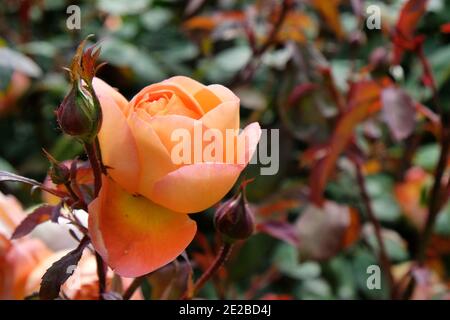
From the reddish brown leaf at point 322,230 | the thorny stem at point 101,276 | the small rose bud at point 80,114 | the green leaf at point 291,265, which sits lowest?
the green leaf at point 291,265

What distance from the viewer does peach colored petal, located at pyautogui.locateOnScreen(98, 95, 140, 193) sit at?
432mm

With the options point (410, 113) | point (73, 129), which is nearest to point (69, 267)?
point (73, 129)

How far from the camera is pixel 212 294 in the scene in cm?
94

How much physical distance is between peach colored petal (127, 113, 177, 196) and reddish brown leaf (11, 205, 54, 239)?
0.10m

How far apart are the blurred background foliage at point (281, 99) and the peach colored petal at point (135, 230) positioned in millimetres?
421

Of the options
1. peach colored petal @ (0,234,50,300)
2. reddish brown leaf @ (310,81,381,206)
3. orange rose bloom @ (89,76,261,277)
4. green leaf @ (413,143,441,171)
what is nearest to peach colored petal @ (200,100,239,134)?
orange rose bloom @ (89,76,261,277)

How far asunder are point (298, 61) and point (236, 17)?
162mm

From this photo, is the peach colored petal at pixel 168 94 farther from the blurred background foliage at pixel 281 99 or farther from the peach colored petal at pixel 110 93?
the blurred background foliage at pixel 281 99

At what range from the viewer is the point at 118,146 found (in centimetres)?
43

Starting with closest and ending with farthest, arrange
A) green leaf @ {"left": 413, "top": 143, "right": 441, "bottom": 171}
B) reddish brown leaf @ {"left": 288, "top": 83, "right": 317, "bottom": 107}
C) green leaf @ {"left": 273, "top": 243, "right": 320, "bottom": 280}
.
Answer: reddish brown leaf @ {"left": 288, "top": 83, "right": 317, "bottom": 107}
green leaf @ {"left": 273, "top": 243, "right": 320, "bottom": 280}
green leaf @ {"left": 413, "top": 143, "right": 441, "bottom": 171}

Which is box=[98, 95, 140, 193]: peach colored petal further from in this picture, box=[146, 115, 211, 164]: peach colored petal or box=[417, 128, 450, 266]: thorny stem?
box=[417, 128, 450, 266]: thorny stem

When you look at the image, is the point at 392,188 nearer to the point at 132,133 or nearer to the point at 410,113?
the point at 410,113

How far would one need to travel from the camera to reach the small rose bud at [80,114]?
408 millimetres

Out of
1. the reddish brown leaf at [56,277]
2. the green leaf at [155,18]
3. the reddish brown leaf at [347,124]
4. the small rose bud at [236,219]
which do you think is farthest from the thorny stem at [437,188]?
the green leaf at [155,18]
